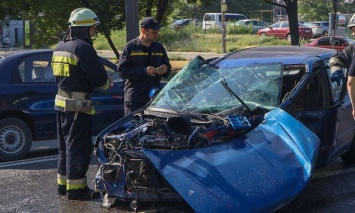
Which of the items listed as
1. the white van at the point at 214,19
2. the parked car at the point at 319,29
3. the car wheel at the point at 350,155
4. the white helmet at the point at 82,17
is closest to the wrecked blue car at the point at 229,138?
the car wheel at the point at 350,155

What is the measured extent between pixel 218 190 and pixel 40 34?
15.2m

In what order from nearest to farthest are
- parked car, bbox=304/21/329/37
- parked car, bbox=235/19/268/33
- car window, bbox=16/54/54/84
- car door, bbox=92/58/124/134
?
car window, bbox=16/54/54/84
car door, bbox=92/58/124/134
parked car, bbox=304/21/329/37
parked car, bbox=235/19/268/33

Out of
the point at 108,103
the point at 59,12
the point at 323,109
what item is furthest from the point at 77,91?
the point at 59,12

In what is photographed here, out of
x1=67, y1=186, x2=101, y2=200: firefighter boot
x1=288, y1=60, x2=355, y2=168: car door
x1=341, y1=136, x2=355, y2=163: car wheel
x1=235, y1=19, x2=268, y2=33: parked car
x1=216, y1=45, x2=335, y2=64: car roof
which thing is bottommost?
x1=67, y1=186, x2=101, y2=200: firefighter boot

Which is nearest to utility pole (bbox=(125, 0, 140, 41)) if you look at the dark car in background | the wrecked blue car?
the dark car in background

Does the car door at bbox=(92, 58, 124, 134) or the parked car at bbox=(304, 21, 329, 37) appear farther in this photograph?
the parked car at bbox=(304, 21, 329, 37)

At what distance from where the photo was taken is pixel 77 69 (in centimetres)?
623

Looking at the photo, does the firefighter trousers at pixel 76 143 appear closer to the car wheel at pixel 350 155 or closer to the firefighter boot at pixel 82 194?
the firefighter boot at pixel 82 194

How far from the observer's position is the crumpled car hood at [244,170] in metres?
5.00

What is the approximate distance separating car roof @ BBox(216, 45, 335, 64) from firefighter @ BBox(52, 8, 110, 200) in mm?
1743

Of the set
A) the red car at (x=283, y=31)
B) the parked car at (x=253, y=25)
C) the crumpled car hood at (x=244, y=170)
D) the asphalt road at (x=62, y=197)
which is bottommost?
the asphalt road at (x=62, y=197)

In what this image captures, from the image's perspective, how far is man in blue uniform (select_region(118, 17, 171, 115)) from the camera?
7328 mm

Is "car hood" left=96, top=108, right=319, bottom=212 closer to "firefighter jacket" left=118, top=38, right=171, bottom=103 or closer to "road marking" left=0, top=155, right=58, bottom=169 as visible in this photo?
"firefighter jacket" left=118, top=38, right=171, bottom=103

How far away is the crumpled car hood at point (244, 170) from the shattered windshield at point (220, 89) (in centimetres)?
57
